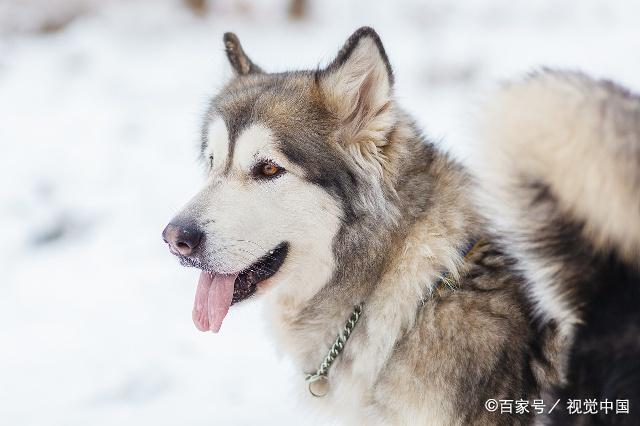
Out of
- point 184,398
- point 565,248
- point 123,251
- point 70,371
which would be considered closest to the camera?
point 565,248

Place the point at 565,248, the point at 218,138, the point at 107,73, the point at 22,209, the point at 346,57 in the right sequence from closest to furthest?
the point at 565,248
the point at 346,57
the point at 218,138
the point at 22,209
the point at 107,73

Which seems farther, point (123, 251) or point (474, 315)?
point (123, 251)

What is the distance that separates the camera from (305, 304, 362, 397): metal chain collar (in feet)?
8.51

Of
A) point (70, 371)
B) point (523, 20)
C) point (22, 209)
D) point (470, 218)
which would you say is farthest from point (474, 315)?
point (523, 20)

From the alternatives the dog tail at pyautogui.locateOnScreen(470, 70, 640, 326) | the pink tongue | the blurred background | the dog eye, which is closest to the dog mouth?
the pink tongue

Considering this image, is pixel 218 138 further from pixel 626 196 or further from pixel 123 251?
pixel 123 251

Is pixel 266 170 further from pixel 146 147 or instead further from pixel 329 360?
pixel 146 147

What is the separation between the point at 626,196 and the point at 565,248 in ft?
0.72

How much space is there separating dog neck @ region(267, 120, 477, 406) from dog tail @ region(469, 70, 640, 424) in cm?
63

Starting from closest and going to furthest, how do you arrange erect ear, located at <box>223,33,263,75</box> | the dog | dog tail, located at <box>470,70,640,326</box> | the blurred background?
dog tail, located at <box>470,70,640,326</box>, the dog, erect ear, located at <box>223,33,263,75</box>, the blurred background

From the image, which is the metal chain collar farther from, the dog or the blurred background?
the blurred background

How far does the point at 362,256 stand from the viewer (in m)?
2.56

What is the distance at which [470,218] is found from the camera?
2596 millimetres

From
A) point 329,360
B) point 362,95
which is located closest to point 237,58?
point 362,95
